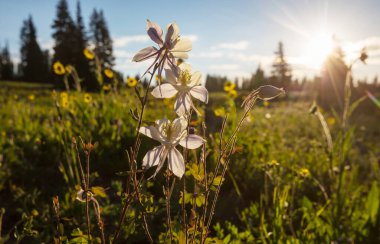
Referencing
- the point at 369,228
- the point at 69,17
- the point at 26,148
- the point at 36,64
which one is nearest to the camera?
the point at 369,228

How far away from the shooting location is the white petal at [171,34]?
968mm

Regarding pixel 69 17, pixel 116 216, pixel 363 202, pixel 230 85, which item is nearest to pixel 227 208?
pixel 116 216

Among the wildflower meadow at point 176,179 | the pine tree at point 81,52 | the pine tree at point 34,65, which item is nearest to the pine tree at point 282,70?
the wildflower meadow at point 176,179

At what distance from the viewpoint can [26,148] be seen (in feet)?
12.3

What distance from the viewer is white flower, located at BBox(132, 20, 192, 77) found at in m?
0.96

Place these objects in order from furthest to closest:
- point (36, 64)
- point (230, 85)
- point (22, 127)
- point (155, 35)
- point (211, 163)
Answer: point (36, 64), point (230, 85), point (22, 127), point (211, 163), point (155, 35)

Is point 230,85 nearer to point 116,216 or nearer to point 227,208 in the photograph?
point 227,208

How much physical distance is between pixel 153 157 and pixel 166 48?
1.05 feet

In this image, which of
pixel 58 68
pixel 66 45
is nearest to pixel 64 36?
pixel 66 45

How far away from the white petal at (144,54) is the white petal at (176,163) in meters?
0.28

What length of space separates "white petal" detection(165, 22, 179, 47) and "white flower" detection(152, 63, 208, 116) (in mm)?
86

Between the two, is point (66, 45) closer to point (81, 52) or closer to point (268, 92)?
point (81, 52)

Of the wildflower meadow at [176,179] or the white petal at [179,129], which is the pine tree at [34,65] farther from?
the white petal at [179,129]

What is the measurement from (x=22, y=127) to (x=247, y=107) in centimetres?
422
